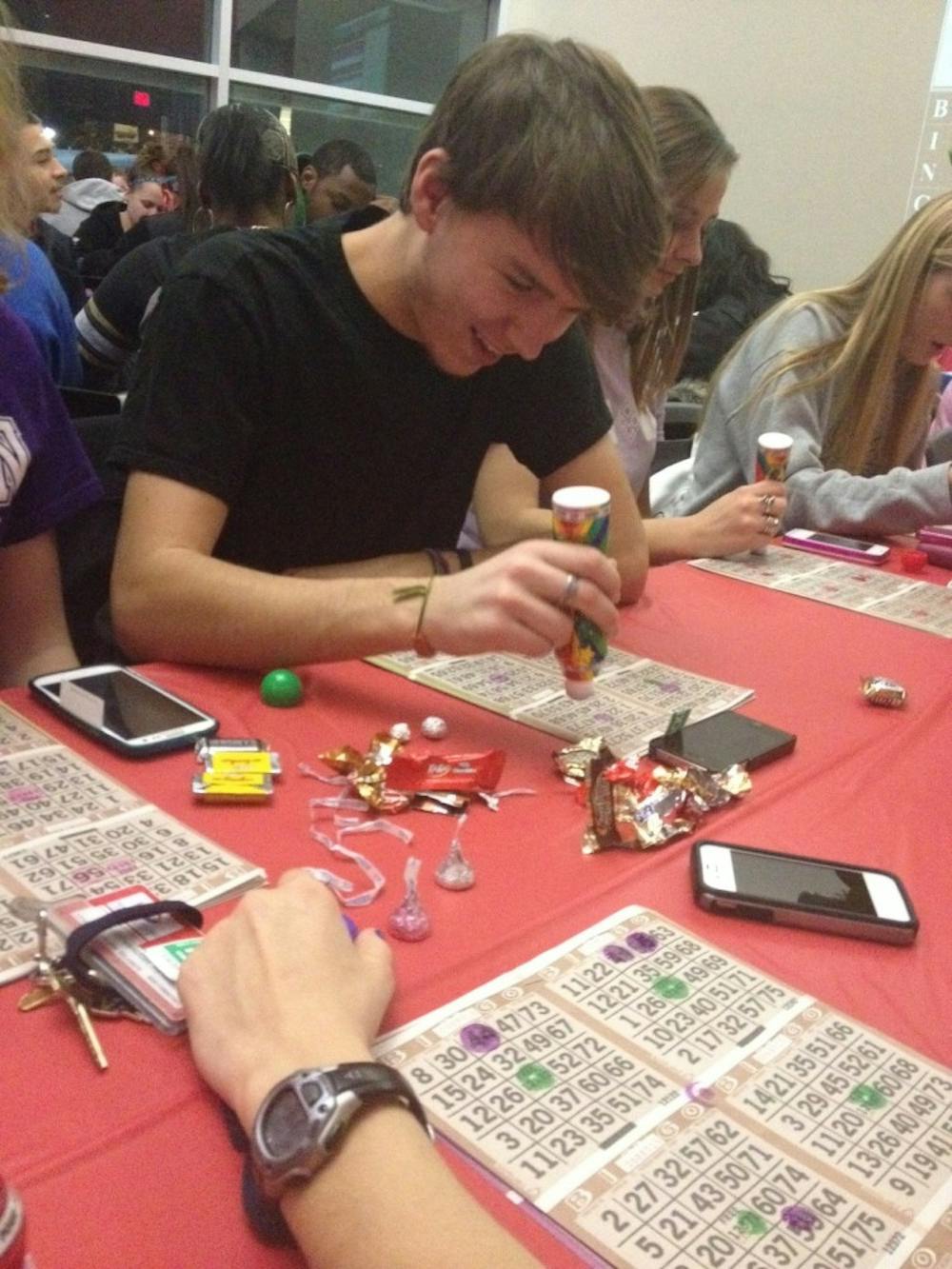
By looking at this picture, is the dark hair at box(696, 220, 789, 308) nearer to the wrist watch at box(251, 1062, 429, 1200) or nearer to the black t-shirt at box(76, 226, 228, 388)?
the black t-shirt at box(76, 226, 228, 388)

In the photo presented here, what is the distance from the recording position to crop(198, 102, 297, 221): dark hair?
7.79 feet

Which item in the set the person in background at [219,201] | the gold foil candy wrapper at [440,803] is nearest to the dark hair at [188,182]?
the person in background at [219,201]

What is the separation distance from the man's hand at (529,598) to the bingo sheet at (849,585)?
2.25ft

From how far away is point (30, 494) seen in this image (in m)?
1.19

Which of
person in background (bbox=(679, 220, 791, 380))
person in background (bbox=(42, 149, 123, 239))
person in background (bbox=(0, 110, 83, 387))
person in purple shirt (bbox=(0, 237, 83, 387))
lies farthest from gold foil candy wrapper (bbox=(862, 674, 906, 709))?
person in background (bbox=(42, 149, 123, 239))

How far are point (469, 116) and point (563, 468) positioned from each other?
517mm

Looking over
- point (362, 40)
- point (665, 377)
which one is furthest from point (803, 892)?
point (362, 40)

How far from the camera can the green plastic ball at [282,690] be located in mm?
1024

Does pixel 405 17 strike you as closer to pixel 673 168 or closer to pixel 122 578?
pixel 673 168

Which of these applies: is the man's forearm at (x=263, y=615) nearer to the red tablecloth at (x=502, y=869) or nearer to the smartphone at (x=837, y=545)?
the red tablecloth at (x=502, y=869)

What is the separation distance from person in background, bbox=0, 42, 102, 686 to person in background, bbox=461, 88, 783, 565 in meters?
0.58

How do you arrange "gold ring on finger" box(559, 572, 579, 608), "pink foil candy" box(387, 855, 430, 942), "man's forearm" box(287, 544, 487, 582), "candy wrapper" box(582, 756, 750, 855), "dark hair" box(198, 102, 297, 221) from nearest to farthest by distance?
"pink foil candy" box(387, 855, 430, 942) < "candy wrapper" box(582, 756, 750, 855) < "gold ring on finger" box(559, 572, 579, 608) < "man's forearm" box(287, 544, 487, 582) < "dark hair" box(198, 102, 297, 221)

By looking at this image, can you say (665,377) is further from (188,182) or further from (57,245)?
(57,245)

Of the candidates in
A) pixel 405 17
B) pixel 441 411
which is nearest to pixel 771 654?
pixel 441 411
